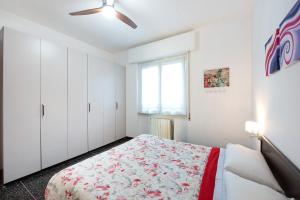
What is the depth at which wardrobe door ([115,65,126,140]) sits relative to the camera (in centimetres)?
371

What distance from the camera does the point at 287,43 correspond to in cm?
96

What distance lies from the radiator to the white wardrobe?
119cm

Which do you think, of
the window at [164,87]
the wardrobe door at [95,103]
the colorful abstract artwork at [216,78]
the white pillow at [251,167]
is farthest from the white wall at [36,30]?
the white pillow at [251,167]

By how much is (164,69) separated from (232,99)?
1.55 meters

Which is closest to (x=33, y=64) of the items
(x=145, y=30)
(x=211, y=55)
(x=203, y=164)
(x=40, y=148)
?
(x=40, y=148)

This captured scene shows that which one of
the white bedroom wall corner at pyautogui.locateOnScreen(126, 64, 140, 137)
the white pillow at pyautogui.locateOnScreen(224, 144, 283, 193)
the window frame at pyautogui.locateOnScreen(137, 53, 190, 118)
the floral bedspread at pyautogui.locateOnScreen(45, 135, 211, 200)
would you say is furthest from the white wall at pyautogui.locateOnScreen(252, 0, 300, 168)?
the white bedroom wall corner at pyautogui.locateOnScreen(126, 64, 140, 137)

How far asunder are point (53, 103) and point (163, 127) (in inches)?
86.4

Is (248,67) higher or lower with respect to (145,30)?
lower

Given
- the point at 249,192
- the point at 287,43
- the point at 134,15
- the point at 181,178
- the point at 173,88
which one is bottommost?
the point at 181,178

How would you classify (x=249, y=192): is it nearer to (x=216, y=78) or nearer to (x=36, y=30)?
(x=216, y=78)

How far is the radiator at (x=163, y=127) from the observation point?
3076 mm

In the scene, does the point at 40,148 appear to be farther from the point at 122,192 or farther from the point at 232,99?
the point at 232,99

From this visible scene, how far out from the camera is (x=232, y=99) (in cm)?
243

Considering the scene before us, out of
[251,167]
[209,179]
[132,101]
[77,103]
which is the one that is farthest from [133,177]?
[132,101]
